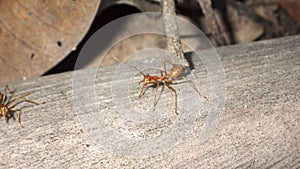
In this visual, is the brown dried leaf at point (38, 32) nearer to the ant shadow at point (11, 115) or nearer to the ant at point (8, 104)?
the ant at point (8, 104)

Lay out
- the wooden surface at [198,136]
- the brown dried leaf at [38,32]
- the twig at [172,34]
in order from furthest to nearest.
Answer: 1. the brown dried leaf at [38,32]
2. the twig at [172,34]
3. the wooden surface at [198,136]

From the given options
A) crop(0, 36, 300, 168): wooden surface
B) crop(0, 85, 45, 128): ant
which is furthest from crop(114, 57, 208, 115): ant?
crop(0, 85, 45, 128): ant

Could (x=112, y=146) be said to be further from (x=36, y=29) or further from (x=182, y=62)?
(x=36, y=29)

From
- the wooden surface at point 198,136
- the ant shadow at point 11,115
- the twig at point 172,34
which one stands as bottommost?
the wooden surface at point 198,136

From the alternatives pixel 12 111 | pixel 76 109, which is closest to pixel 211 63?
pixel 76 109

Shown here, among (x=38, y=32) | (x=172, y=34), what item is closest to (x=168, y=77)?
(x=172, y=34)

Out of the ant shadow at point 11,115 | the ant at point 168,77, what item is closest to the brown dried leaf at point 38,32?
the ant at point 168,77

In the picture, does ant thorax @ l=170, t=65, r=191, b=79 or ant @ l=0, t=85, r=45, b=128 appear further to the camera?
ant thorax @ l=170, t=65, r=191, b=79

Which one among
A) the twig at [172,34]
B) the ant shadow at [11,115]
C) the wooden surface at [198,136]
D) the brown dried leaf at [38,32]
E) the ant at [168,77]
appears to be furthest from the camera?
the brown dried leaf at [38,32]

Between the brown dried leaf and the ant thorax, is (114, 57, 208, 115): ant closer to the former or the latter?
the ant thorax
